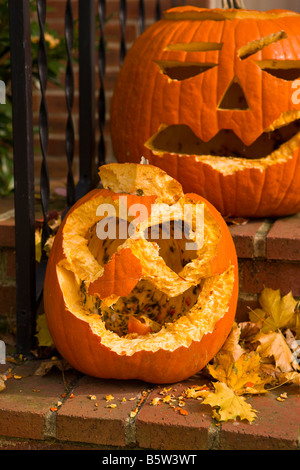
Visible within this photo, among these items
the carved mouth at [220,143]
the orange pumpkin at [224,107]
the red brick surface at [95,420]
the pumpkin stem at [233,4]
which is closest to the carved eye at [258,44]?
the orange pumpkin at [224,107]

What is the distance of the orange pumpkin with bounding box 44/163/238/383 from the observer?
1.49 m

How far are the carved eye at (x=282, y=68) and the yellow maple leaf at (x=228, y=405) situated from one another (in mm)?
1055

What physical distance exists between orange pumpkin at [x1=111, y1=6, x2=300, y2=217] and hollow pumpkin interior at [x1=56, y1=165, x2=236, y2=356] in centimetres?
36

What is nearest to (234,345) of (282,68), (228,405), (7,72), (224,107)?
(228,405)

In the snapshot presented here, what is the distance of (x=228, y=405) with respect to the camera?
1.38 meters

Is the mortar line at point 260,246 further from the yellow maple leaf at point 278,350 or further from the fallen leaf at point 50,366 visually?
the fallen leaf at point 50,366

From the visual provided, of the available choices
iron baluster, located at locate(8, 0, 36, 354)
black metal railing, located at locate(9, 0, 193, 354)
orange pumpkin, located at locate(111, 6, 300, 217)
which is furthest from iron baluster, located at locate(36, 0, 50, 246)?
orange pumpkin, located at locate(111, 6, 300, 217)

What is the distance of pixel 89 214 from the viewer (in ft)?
5.27

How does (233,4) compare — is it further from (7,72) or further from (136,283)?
(136,283)

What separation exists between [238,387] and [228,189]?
0.69 m

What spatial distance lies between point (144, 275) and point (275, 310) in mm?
497

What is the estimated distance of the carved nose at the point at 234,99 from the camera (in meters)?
1.95

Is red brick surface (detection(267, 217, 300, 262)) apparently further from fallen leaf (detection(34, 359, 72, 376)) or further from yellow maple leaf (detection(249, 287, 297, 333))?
fallen leaf (detection(34, 359, 72, 376))
